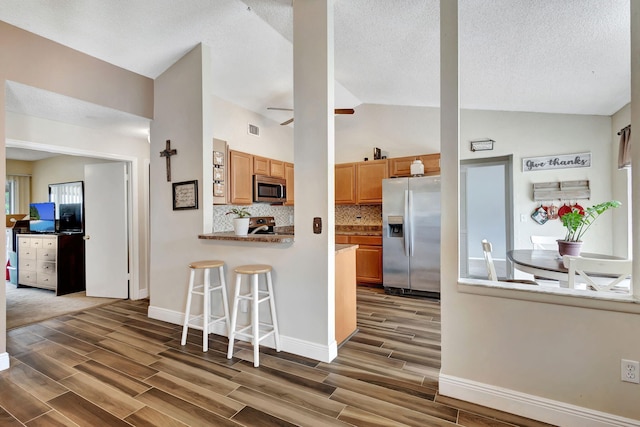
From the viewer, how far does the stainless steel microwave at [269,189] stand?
4.45 metres

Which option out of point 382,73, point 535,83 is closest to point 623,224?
point 535,83

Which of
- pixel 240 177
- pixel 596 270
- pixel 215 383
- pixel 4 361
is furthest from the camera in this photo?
pixel 240 177

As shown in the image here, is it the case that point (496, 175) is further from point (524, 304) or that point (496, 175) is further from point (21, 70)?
point (21, 70)

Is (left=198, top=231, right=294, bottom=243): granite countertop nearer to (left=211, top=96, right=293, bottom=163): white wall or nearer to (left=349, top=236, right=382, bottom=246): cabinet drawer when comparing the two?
(left=211, top=96, right=293, bottom=163): white wall

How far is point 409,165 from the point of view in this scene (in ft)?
15.4

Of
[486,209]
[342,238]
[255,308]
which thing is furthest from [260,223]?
[486,209]

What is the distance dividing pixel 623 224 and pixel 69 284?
7.53 meters

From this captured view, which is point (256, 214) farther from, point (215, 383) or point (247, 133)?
point (215, 383)

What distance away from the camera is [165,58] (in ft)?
10.6

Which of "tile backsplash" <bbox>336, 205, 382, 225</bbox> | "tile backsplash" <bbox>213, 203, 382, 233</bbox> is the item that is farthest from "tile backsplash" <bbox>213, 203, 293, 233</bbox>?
"tile backsplash" <bbox>336, 205, 382, 225</bbox>

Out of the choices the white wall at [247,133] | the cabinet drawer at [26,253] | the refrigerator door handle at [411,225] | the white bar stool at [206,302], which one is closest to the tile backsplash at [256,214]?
the white wall at [247,133]

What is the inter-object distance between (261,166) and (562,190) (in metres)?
4.13

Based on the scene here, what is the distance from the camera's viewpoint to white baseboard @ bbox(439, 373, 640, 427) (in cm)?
157

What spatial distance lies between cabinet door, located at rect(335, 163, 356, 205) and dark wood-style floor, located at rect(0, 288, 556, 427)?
98.6 inches
